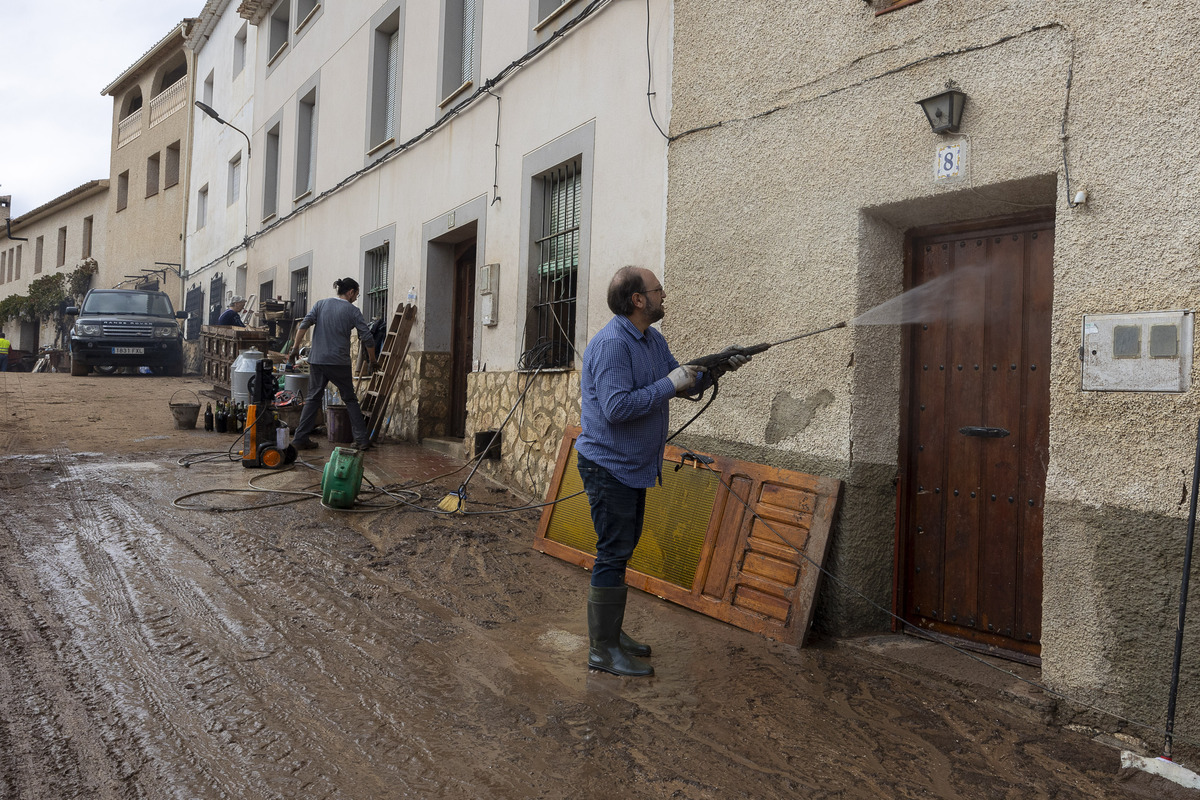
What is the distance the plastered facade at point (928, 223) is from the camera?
3252 millimetres

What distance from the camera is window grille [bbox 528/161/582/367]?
7574 mm

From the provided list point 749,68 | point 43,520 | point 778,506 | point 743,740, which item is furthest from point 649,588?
point 43,520

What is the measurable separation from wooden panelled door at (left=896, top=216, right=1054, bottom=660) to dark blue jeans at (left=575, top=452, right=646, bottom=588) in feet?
5.34

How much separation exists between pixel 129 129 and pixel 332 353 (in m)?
24.1

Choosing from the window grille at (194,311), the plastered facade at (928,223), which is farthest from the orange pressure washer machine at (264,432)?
the window grille at (194,311)

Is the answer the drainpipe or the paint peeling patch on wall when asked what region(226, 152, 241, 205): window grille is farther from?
the drainpipe

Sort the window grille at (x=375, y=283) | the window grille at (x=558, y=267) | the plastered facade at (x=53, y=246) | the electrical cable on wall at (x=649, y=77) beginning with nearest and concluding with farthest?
1. the electrical cable on wall at (x=649, y=77)
2. the window grille at (x=558, y=267)
3. the window grille at (x=375, y=283)
4. the plastered facade at (x=53, y=246)

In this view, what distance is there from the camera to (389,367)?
34.1ft

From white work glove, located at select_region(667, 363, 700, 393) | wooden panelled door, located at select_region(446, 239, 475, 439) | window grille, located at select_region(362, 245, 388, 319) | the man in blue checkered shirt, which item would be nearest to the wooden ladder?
wooden panelled door, located at select_region(446, 239, 475, 439)

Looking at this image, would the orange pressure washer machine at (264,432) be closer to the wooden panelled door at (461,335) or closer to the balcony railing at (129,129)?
the wooden panelled door at (461,335)

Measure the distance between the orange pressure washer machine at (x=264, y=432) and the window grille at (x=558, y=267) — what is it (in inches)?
109

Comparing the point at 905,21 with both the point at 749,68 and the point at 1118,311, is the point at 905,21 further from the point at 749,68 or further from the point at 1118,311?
the point at 1118,311

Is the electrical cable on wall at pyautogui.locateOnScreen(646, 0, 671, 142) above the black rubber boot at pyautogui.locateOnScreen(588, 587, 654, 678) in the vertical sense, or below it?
above

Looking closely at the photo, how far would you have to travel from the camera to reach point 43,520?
20.1 ft
